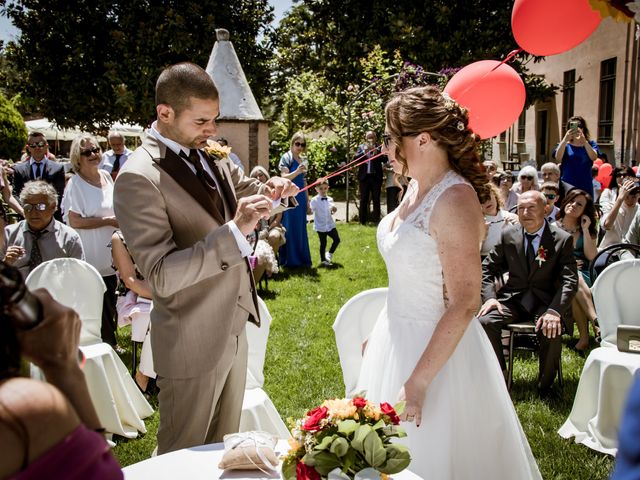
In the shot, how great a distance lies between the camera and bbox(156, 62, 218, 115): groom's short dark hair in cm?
234

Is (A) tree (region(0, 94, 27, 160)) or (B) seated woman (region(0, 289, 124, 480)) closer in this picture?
(B) seated woman (region(0, 289, 124, 480))

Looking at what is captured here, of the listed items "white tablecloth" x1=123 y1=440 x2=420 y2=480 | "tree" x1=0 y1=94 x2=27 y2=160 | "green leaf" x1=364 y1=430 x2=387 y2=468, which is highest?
"tree" x1=0 y1=94 x2=27 y2=160

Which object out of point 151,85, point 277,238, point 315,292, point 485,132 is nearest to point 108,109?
point 151,85

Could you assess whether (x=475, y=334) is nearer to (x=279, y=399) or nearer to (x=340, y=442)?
(x=340, y=442)

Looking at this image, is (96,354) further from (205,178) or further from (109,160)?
(109,160)

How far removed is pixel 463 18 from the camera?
57.1 feet

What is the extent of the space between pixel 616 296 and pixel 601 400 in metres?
0.85

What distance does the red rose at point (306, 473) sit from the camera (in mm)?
1680


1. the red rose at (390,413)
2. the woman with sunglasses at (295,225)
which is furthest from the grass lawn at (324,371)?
the red rose at (390,413)

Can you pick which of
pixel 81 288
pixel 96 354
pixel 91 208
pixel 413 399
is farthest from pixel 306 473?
pixel 91 208

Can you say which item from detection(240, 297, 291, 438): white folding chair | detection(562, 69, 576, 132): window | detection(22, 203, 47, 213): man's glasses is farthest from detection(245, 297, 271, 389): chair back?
detection(562, 69, 576, 132): window

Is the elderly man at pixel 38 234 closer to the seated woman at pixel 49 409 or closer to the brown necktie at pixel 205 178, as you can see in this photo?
the brown necktie at pixel 205 178

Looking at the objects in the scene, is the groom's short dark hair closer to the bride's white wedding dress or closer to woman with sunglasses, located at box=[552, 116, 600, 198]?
the bride's white wedding dress

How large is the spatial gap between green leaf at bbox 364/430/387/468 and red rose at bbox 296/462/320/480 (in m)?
0.16
